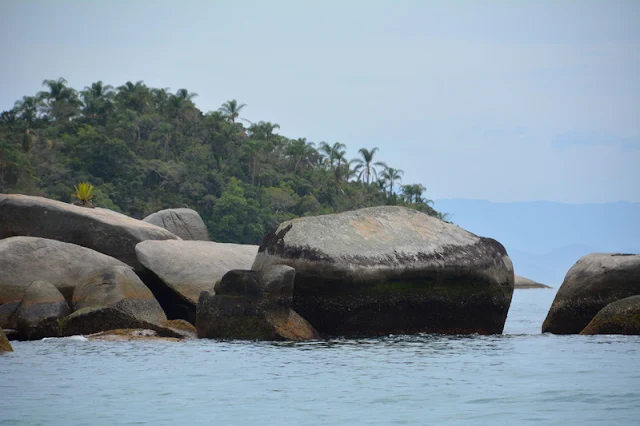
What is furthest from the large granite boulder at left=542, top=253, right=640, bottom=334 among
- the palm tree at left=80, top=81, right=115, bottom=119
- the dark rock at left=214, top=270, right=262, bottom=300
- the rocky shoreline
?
the palm tree at left=80, top=81, right=115, bottom=119

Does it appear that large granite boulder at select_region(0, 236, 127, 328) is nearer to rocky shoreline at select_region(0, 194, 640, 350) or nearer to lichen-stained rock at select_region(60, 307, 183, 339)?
rocky shoreline at select_region(0, 194, 640, 350)

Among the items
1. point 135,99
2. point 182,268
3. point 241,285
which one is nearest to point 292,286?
point 241,285

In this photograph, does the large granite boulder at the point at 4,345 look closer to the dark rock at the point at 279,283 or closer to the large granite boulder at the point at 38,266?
the large granite boulder at the point at 38,266

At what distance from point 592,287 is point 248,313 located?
7.12 metres

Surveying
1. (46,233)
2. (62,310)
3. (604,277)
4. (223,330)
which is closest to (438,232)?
(604,277)

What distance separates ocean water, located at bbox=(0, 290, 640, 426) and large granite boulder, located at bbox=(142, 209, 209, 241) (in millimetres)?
11980

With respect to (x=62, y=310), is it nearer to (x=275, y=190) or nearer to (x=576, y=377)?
(x=576, y=377)

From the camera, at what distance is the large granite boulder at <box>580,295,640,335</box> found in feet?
55.6

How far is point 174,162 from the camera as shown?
243 ft

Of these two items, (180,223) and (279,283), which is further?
(180,223)

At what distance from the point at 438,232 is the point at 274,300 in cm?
407

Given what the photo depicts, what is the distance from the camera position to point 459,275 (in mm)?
18062

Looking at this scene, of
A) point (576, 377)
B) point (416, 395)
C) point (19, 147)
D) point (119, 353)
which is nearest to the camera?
point (416, 395)

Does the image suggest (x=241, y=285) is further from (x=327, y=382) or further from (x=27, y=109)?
(x=27, y=109)
